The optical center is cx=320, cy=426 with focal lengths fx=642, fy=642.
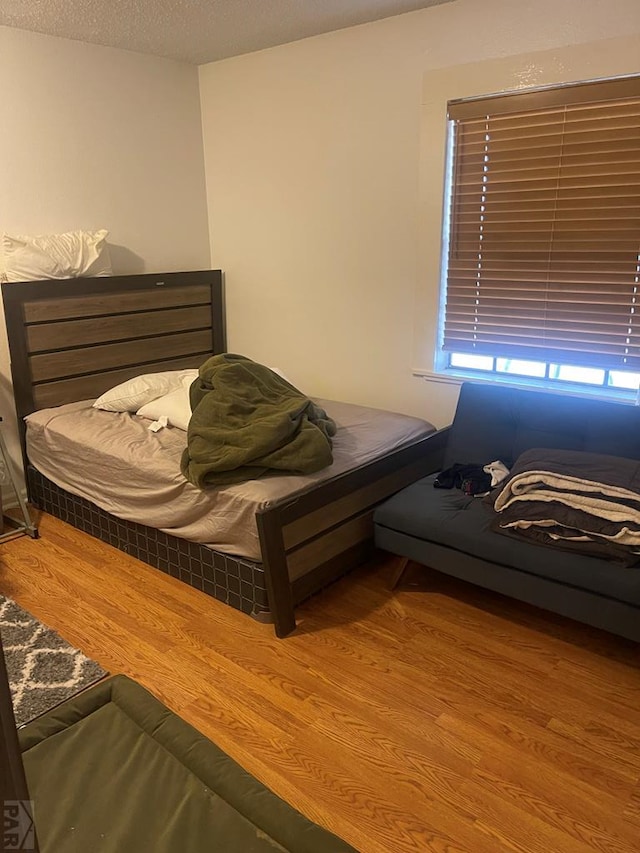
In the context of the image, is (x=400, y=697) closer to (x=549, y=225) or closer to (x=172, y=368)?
(x=549, y=225)

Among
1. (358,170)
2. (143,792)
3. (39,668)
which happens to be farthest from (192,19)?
(143,792)

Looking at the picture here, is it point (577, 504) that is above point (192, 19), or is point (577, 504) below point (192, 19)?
below

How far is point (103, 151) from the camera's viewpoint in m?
3.63

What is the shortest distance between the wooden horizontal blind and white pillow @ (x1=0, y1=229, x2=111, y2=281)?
1.88 meters

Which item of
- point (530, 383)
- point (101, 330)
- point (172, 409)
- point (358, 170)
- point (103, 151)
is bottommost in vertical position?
point (172, 409)

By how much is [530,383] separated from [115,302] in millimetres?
2290

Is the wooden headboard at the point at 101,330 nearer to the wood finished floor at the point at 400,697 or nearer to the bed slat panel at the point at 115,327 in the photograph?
the bed slat panel at the point at 115,327

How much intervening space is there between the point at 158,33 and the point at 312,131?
Result: 35.9 inches

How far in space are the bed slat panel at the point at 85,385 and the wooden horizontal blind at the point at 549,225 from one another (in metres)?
1.84

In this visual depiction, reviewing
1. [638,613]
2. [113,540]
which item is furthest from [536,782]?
[113,540]

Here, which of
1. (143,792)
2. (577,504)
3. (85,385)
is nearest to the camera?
(143,792)

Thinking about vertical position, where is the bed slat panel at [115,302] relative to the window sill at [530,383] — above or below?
above

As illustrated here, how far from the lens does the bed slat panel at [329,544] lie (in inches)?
97.7

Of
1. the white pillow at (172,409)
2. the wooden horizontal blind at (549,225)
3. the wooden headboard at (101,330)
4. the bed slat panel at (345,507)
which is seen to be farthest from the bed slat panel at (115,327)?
the bed slat panel at (345,507)
